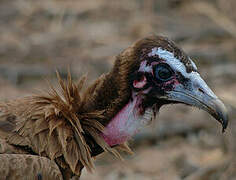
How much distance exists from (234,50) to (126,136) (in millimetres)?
Result: 6024

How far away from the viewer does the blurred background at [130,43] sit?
6.70 m

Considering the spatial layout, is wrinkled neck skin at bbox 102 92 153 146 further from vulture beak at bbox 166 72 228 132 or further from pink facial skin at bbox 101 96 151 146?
vulture beak at bbox 166 72 228 132

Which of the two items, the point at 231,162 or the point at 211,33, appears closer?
the point at 231,162

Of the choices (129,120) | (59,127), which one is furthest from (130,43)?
(59,127)

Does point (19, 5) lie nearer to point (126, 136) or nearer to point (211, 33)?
point (211, 33)

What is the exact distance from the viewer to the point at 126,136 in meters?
4.02

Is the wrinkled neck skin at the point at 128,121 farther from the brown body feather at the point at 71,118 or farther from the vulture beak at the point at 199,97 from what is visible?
the vulture beak at the point at 199,97

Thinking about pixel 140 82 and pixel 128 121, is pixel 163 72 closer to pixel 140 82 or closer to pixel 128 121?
pixel 140 82

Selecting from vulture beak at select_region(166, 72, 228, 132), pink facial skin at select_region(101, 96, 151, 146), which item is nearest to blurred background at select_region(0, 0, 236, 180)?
pink facial skin at select_region(101, 96, 151, 146)

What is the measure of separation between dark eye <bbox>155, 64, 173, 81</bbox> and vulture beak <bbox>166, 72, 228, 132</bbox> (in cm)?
9

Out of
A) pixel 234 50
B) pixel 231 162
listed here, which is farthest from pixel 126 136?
pixel 234 50

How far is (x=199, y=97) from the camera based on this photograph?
3725 millimetres

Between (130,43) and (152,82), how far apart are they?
5.84 metres

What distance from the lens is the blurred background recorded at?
22.0 ft
